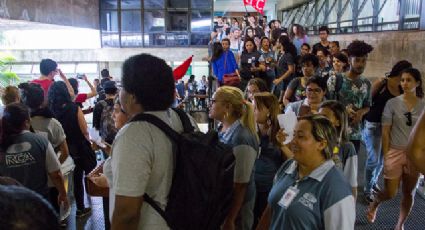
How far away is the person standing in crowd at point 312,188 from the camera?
5.22 ft

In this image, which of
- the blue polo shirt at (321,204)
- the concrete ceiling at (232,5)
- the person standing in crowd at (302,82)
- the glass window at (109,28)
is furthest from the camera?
the concrete ceiling at (232,5)

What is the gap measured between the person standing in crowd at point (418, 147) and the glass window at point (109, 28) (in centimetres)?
1522

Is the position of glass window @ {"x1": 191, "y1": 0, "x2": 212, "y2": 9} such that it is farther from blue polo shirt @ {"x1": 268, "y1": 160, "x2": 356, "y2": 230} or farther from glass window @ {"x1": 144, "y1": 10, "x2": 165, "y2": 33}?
blue polo shirt @ {"x1": 268, "y1": 160, "x2": 356, "y2": 230}

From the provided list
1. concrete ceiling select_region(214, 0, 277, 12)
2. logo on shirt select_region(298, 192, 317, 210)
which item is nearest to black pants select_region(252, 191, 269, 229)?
logo on shirt select_region(298, 192, 317, 210)

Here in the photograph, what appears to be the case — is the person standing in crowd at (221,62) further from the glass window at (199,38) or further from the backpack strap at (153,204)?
the glass window at (199,38)

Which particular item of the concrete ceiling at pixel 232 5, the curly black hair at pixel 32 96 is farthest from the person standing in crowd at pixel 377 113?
the concrete ceiling at pixel 232 5

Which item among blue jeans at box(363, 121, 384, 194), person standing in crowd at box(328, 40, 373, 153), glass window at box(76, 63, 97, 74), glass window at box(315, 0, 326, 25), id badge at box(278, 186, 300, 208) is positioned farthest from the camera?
glass window at box(76, 63, 97, 74)

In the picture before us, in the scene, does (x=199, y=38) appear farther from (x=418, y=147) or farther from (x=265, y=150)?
(x=418, y=147)

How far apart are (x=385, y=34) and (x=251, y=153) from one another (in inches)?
175

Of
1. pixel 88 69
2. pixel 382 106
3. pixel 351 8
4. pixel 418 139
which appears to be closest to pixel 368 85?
pixel 382 106

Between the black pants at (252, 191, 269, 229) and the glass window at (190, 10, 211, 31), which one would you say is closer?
the black pants at (252, 191, 269, 229)

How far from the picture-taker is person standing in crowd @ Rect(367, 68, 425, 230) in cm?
323

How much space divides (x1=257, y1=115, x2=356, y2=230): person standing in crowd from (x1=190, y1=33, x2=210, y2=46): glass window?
14.0m

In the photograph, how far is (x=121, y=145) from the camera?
139cm
